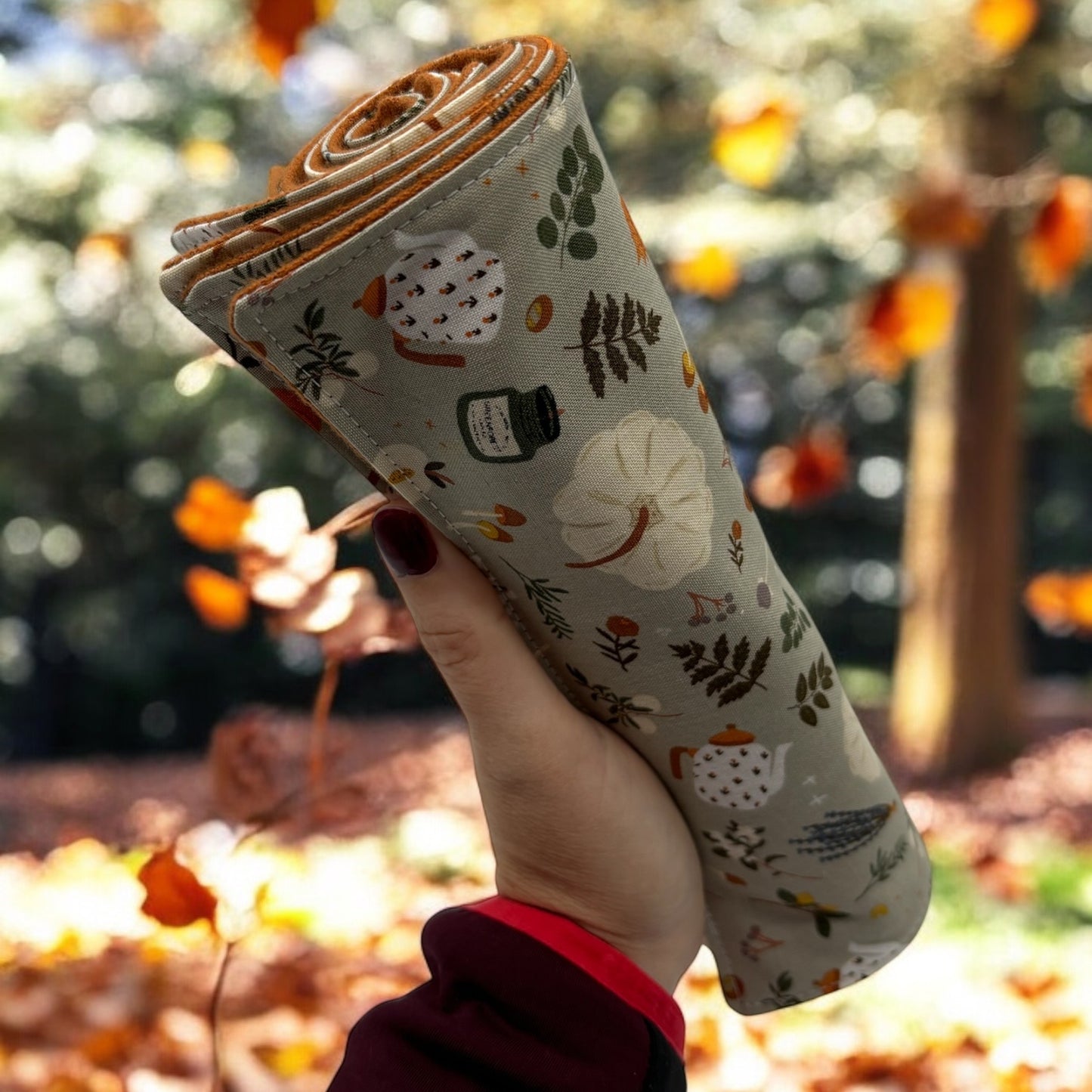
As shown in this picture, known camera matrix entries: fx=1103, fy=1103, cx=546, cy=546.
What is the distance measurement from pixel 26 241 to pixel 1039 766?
5464 mm

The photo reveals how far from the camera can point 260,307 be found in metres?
0.63

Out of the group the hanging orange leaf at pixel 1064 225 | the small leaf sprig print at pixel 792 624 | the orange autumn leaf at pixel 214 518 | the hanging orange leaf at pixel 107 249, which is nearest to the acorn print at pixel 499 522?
the small leaf sprig print at pixel 792 624

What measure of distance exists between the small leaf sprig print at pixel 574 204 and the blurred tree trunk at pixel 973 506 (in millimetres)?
3671

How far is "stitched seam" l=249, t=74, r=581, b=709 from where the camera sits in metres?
0.62

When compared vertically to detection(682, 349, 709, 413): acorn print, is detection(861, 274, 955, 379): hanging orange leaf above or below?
below

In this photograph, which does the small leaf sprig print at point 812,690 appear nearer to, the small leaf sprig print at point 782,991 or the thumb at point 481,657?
the thumb at point 481,657

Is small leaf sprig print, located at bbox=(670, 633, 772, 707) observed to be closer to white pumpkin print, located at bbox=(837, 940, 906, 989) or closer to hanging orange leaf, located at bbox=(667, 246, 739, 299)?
white pumpkin print, located at bbox=(837, 940, 906, 989)

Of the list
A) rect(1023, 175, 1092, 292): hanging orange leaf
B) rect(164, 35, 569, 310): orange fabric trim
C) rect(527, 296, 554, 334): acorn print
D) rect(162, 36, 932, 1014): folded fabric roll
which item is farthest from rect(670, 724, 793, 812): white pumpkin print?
rect(1023, 175, 1092, 292): hanging orange leaf

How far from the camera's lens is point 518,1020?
2.44 feet

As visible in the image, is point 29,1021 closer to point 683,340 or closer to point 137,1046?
point 137,1046

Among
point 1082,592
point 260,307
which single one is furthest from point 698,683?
point 1082,592

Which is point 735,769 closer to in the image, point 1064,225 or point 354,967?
point 354,967

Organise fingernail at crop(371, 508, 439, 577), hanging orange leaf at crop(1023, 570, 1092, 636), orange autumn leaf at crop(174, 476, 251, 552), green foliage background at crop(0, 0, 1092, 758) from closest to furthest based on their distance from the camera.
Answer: fingernail at crop(371, 508, 439, 577) < orange autumn leaf at crop(174, 476, 251, 552) < hanging orange leaf at crop(1023, 570, 1092, 636) < green foliage background at crop(0, 0, 1092, 758)

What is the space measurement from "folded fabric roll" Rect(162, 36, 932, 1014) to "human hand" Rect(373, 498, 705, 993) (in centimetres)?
2
